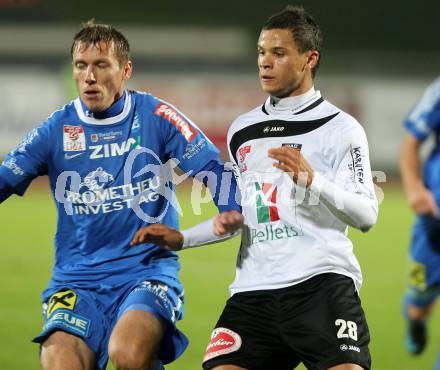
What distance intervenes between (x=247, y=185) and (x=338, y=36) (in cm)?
2404

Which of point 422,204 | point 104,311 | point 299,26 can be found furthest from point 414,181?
point 104,311

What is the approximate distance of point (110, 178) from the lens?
14.4 feet

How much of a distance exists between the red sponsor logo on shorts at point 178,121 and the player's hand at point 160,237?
568 millimetres

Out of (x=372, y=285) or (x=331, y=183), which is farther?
(x=372, y=285)

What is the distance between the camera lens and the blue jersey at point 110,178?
4.34 m

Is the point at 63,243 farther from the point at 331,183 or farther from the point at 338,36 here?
the point at 338,36

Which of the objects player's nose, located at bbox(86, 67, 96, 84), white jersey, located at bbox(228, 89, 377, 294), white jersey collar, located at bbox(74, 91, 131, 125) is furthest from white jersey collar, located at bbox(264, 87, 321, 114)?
player's nose, located at bbox(86, 67, 96, 84)

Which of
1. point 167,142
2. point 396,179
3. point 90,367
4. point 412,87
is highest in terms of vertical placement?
point 412,87

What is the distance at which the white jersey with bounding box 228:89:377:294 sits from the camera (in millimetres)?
3967

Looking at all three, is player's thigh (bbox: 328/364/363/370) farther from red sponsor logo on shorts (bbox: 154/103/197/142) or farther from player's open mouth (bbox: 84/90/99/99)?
player's open mouth (bbox: 84/90/99/99)

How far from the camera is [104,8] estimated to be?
2928cm

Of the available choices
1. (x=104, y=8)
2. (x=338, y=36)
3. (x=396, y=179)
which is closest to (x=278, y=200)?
(x=396, y=179)

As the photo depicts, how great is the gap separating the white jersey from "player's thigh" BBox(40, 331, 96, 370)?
2.22 ft

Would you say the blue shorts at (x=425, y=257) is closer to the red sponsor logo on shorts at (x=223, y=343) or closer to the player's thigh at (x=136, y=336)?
→ the red sponsor logo on shorts at (x=223, y=343)
